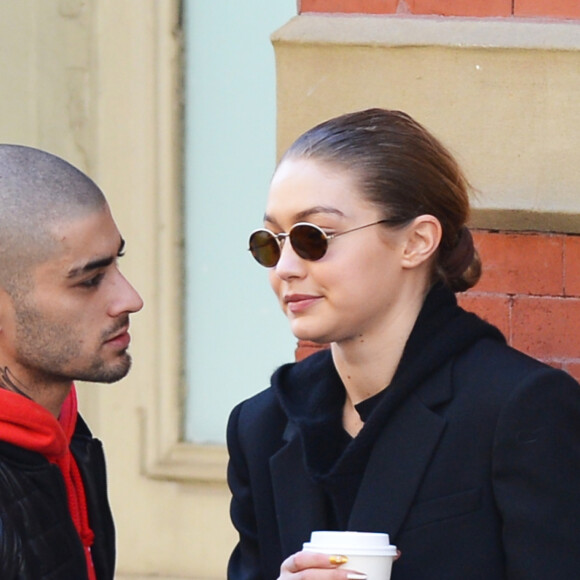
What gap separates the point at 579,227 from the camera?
13.0 ft

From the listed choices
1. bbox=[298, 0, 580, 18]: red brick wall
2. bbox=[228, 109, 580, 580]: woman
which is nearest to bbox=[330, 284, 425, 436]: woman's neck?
bbox=[228, 109, 580, 580]: woman

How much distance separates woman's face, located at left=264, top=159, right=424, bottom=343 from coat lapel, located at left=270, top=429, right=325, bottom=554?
28 cm

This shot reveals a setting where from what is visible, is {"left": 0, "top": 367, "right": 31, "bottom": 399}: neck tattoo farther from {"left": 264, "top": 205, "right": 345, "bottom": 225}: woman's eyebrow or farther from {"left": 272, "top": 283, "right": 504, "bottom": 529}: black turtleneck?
{"left": 264, "top": 205, "right": 345, "bottom": 225}: woman's eyebrow

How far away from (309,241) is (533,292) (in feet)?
4.25

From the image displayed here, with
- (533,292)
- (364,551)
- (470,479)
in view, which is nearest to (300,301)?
(470,479)

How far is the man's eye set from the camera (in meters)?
3.04

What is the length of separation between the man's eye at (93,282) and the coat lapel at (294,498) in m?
0.51

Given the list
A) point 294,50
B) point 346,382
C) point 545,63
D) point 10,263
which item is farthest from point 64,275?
point 545,63

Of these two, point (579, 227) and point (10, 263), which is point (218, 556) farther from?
point (10, 263)

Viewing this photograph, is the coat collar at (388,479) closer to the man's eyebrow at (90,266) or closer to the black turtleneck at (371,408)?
the black turtleneck at (371,408)

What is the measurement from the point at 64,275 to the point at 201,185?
1.74 metres

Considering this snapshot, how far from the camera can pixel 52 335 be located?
9.87ft

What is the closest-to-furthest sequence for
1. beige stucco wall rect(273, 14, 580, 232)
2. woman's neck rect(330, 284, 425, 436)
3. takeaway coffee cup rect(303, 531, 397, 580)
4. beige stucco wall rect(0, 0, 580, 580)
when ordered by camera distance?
takeaway coffee cup rect(303, 531, 397, 580) → woman's neck rect(330, 284, 425, 436) → beige stucco wall rect(273, 14, 580, 232) → beige stucco wall rect(0, 0, 580, 580)

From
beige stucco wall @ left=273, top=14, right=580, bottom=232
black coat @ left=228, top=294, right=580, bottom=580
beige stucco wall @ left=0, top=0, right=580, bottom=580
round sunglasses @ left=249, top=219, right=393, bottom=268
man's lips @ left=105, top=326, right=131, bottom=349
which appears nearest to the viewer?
black coat @ left=228, top=294, right=580, bottom=580
